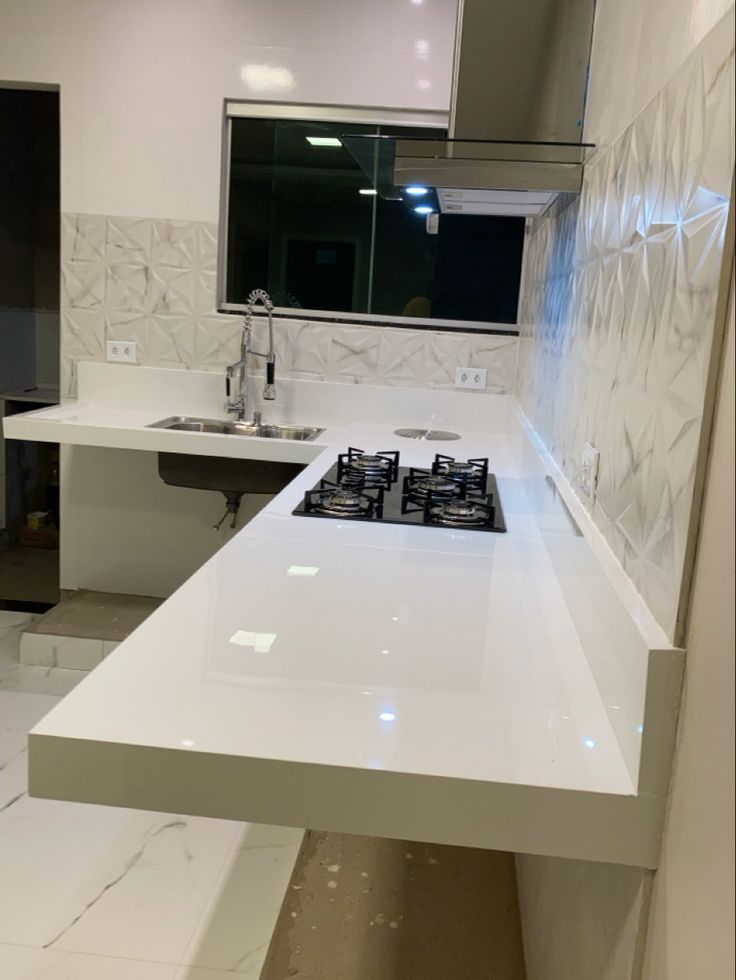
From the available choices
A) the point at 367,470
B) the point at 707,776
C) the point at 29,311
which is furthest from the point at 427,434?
the point at 29,311

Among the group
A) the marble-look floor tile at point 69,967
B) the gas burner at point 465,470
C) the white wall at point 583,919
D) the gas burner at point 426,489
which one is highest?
the gas burner at point 465,470

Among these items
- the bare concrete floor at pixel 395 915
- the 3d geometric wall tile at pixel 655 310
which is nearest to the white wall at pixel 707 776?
the 3d geometric wall tile at pixel 655 310

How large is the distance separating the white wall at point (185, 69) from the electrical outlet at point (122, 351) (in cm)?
46

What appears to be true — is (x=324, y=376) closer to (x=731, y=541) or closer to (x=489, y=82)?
(x=489, y=82)

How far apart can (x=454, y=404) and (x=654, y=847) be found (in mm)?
2403

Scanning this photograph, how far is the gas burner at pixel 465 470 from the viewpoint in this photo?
2.04 meters

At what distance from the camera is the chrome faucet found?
2.95m

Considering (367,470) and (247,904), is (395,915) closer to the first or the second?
(247,904)

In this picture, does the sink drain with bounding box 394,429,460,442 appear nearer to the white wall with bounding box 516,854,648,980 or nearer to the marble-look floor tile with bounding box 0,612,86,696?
the marble-look floor tile with bounding box 0,612,86,696

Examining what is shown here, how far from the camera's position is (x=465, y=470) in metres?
2.17

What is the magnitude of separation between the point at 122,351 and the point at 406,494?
1695 mm

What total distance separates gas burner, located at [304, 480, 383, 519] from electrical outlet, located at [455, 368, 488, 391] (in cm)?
133

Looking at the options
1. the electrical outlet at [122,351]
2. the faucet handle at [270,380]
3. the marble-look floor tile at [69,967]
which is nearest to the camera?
the marble-look floor tile at [69,967]

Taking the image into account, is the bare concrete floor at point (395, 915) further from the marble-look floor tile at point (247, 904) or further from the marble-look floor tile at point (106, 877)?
the marble-look floor tile at point (106, 877)
